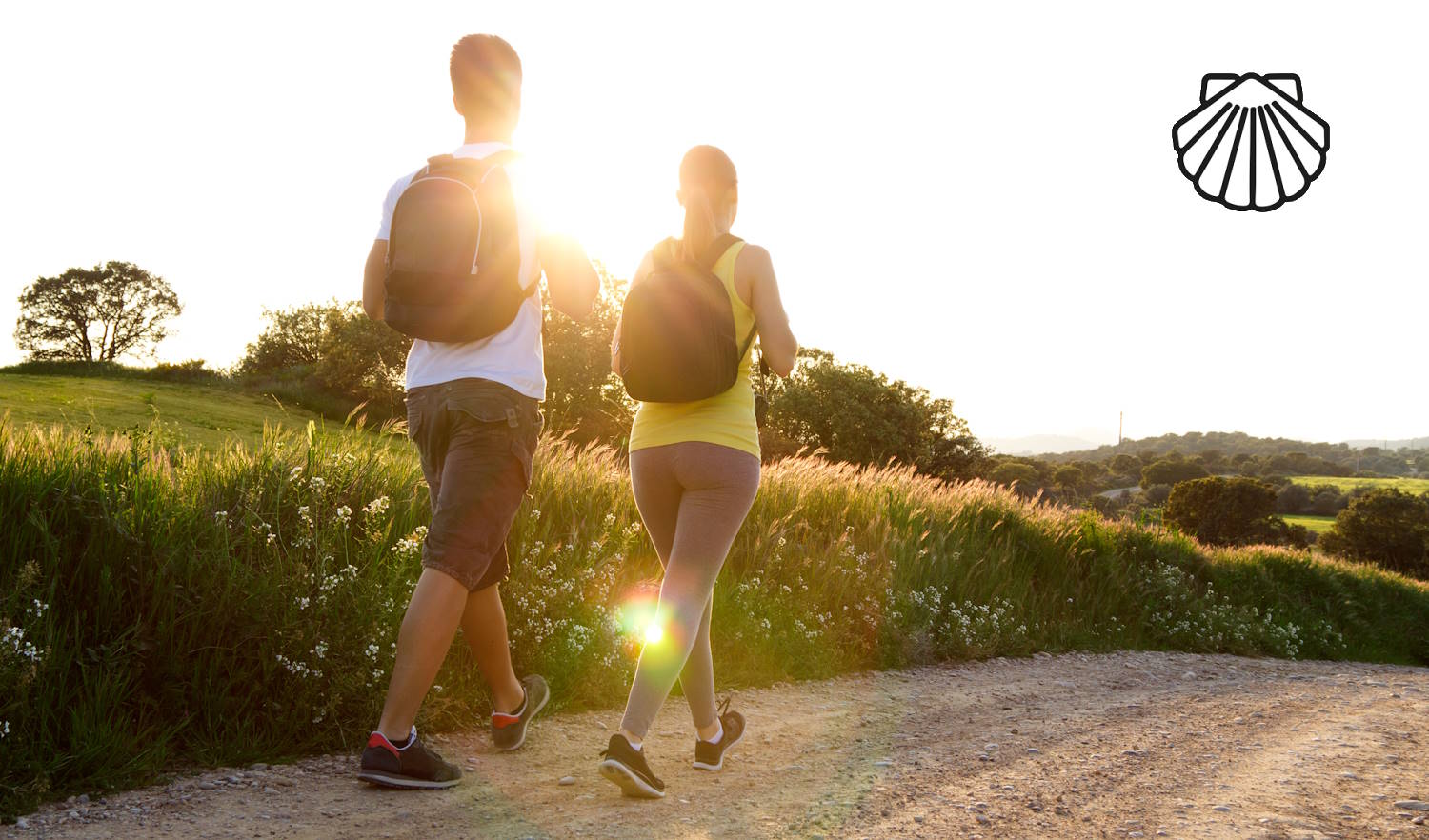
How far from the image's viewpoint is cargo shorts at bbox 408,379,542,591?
133 inches

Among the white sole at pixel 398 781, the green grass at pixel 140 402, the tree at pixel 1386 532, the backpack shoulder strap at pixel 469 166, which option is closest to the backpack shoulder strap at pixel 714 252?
the backpack shoulder strap at pixel 469 166

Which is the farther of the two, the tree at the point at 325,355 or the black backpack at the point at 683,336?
the tree at the point at 325,355

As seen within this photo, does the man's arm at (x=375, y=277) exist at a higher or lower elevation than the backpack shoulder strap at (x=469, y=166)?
lower

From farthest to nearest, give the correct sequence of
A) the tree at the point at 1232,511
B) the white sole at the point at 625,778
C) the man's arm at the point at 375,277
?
the tree at the point at 1232,511 < the man's arm at the point at 375,277 < the white sole at the point at 625,778

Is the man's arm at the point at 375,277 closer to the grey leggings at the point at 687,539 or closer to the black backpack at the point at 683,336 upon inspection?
the black backpack at the point at 683,336

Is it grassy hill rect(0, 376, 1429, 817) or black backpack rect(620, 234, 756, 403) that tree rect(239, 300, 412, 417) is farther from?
black backpack rect(620, 234, 756, 403)

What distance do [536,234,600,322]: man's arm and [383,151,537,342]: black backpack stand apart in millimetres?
136

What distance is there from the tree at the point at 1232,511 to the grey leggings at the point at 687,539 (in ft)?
173

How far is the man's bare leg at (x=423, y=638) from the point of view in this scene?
334cm

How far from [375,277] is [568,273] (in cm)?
72

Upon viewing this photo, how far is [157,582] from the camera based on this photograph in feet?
13.4

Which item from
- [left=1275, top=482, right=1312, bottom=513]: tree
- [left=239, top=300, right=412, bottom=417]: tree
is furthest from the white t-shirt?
[left=1275, top=482, right=1312, bottom=513]: tree

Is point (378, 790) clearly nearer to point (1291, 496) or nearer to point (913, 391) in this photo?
point (913, 391)

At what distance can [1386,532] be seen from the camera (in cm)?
5328
